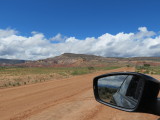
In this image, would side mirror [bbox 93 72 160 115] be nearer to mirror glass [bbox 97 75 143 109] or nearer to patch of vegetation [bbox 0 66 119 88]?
mirror glass [bbox 97 75 143 109]

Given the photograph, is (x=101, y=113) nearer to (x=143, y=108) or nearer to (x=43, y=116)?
(x=43, y=116)

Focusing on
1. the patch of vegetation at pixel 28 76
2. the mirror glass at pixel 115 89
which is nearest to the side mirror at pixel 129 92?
the mirror glass at pixel 115 89

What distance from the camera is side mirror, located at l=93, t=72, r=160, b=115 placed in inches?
74.0

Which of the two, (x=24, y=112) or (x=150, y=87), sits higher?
(x=150, y=87)

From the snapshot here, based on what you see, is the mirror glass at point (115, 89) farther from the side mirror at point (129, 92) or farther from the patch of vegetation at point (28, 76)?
the patch of vegetation at point (28, 76)

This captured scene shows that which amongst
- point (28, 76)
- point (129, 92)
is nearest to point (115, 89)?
point (129, 92)

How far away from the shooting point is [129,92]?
109 inches

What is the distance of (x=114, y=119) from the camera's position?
609 cm

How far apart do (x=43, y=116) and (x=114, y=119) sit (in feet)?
7.79

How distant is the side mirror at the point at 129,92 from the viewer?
1881 millimetres

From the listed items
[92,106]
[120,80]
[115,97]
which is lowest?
[92,106]

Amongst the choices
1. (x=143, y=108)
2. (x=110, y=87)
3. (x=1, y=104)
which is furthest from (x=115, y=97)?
(x=1, y=104)

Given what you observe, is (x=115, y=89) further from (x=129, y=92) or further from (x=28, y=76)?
(x=28, y=76)

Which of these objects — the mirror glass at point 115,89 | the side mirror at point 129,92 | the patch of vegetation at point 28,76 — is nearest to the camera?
the side mirror at point 129,92
